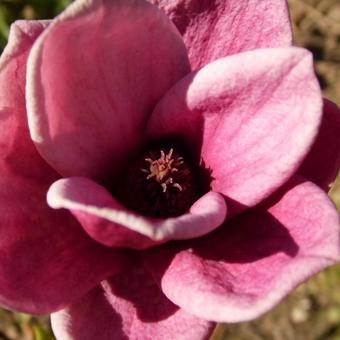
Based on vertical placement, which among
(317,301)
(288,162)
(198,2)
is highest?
(198,2)

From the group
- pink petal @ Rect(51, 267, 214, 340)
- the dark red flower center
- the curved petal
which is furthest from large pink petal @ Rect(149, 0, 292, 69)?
pink petal @ Rect(51, 267, 214, 340)

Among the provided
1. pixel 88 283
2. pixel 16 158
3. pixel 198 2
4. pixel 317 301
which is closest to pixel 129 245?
pixel 88 283

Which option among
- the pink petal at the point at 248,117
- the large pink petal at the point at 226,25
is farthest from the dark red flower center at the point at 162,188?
the large pink petal at the point at 226,25

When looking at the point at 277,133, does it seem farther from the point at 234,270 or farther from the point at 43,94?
the point at 43,94

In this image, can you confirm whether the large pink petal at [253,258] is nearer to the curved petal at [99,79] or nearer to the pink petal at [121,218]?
the pink petal at [121,218]

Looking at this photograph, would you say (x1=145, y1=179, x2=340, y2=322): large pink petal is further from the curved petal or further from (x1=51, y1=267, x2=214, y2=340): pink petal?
the curved petal

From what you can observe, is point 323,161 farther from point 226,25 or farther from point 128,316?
point 128,316
